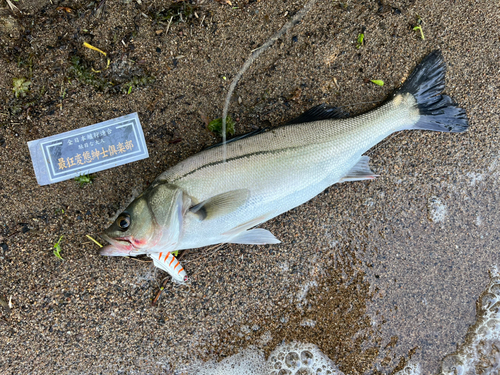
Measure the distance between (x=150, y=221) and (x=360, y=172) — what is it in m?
1.62

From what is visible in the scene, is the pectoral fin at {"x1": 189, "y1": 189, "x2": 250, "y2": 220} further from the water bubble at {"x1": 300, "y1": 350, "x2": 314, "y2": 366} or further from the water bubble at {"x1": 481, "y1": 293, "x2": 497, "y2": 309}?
the water bubble at {"x1": 481, "y1": 293, "x2": 497, "y2": 309}

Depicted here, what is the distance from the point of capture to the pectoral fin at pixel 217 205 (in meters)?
2.12

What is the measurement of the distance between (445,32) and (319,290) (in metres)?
2.44

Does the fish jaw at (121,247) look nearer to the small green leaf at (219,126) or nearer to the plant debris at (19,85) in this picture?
the small green leaf at (219,126)

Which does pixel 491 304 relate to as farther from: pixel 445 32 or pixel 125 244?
pixel 125 244

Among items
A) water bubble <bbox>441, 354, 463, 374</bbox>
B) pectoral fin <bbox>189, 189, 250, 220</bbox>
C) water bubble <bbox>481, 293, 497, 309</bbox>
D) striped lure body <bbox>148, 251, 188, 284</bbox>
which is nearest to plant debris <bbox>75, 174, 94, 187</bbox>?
striped lure body <bbox>148, 251, 188, 284</bbox>

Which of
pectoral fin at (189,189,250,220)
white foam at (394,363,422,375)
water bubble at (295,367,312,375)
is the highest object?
pectoral fin at (189,189,250,220)

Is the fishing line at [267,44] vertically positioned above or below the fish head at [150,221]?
above

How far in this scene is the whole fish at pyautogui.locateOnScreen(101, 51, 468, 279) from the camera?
2.11 m

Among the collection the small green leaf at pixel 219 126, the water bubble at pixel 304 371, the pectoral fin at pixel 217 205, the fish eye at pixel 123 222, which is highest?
the small green leaf at pixel 219 126

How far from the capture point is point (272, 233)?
2.56 m

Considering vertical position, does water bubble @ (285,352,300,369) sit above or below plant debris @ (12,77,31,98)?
below

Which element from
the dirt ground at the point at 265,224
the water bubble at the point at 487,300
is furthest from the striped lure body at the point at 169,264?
the water bubble at the point at 487,300

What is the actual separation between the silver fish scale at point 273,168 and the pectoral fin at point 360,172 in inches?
1.6
